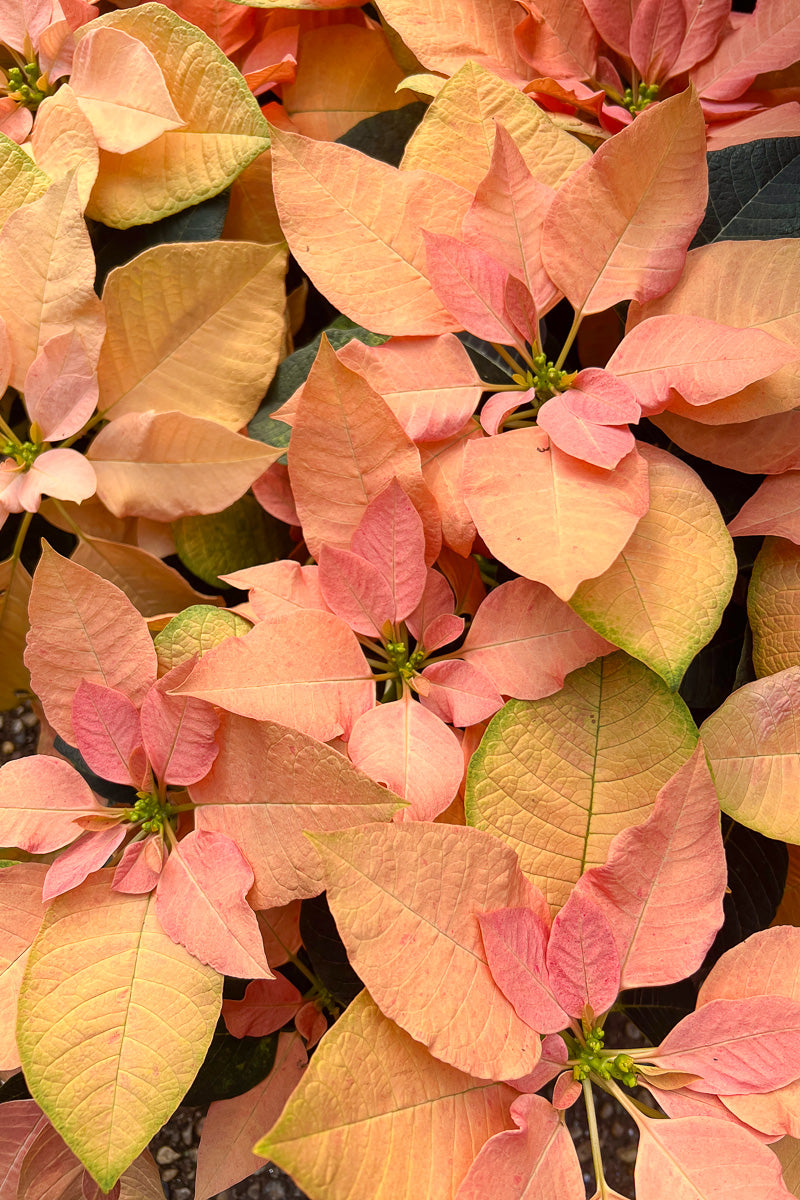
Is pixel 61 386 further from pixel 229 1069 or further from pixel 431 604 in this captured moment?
pixel 229 1069

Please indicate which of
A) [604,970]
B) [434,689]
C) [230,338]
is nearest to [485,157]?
[230,338]

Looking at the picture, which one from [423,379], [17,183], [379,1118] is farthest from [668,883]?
[17,183]

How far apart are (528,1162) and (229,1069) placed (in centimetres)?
23

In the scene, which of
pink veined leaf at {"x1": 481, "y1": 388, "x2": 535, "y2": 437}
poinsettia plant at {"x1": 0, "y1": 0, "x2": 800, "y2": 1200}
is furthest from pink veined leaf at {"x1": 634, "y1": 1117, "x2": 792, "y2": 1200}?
pink veined leaf at {"x1": 481, "y1": 388, "x2": 535, "y2": 437}

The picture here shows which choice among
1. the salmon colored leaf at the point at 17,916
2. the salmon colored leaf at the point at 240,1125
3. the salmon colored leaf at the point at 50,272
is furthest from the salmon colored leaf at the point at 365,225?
the salmon colored leaf at the point at 240,1125

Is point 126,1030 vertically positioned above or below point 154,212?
below

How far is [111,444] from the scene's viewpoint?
0.51 meters

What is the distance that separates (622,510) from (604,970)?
198 millimetres

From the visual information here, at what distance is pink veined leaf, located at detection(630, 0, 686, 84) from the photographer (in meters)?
0.54

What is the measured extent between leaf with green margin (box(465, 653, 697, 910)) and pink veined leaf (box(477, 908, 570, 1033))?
0.11ft

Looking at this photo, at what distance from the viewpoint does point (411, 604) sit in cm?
47

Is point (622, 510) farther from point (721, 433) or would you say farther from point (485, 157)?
point (485, 157)

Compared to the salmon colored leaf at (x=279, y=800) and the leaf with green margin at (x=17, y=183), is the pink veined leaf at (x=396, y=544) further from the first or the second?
the leaf with green margin at (x=17, y=183)

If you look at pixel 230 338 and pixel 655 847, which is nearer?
pixel 655 847
